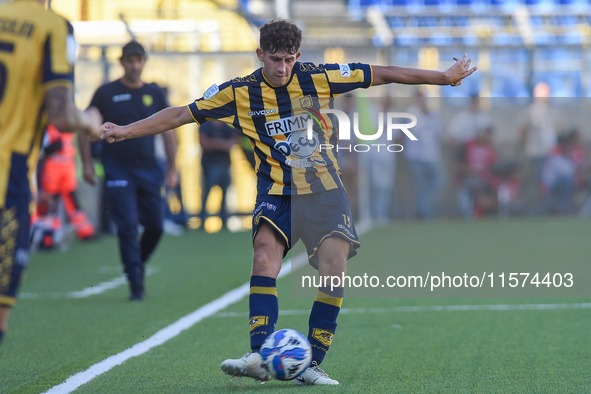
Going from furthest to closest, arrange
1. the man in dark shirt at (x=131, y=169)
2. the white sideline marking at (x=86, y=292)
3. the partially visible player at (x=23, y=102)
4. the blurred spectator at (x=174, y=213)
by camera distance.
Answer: the blurred spectator at (x=174, y=213) → the white sideline marking at (x=86, y=292) → the man in dark shirt at (x=131, y=169) → the partially visible player at (x=23, y=102)

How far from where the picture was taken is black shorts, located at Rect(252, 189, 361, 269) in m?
4.30

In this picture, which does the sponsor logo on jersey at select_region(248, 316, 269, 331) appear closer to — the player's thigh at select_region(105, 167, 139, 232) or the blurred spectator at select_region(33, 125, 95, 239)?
the player's thigh at select_region(105, 167, 139, 232)

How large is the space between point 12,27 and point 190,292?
4976mm

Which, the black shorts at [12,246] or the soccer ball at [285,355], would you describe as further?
the soccer ball at [285,355]

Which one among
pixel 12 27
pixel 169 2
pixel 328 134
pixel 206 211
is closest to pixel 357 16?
pixel 169 2

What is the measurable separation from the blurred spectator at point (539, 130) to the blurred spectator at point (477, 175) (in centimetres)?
70

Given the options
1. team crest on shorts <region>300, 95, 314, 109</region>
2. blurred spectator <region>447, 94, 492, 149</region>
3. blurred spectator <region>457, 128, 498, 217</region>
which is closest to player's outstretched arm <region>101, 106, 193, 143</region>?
team crest on shorts <region>300, 95, 314, 109</region>

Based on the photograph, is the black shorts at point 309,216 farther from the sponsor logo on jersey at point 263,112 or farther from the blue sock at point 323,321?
the sponsor logo on jersey at point 263,112

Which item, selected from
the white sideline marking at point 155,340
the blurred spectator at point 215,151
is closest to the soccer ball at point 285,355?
the white sideline marking at point 155,340

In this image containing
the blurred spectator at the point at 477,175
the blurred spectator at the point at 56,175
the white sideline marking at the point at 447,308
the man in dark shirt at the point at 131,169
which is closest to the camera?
the white sideline marking at the point at 447,308

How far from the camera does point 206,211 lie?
604 inches

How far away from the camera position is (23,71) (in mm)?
3143

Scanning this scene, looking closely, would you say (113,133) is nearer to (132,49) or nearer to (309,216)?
(309,216)

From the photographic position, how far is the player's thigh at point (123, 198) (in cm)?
731
